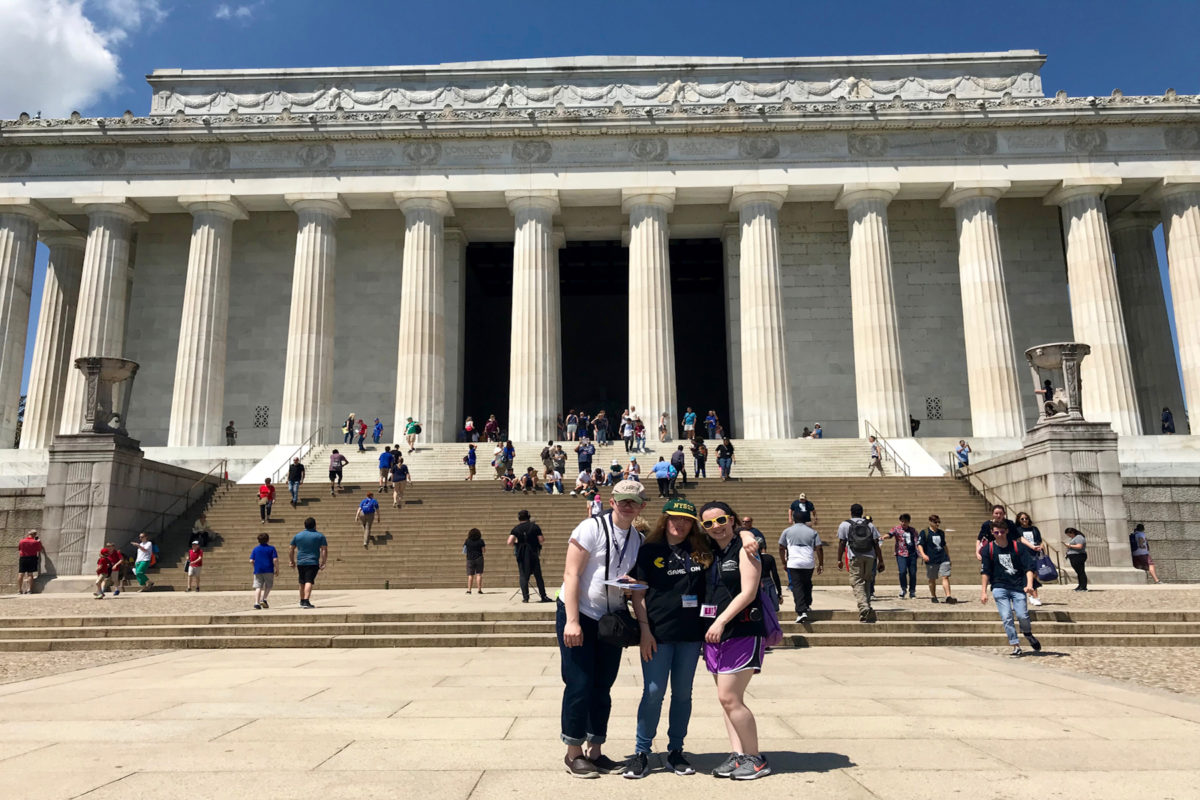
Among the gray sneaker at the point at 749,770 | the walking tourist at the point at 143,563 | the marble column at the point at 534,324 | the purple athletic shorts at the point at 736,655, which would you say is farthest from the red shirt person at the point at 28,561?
the gray sneaker at the point at 749,770

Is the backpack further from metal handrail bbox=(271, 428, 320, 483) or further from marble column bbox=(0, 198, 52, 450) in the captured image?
marble column bbox=(0, 198, 52, 450)

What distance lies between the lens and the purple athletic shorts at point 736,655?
540cm

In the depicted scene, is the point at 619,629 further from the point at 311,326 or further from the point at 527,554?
the point at 311,326

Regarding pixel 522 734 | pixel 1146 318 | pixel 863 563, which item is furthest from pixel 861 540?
pixel 1146 318

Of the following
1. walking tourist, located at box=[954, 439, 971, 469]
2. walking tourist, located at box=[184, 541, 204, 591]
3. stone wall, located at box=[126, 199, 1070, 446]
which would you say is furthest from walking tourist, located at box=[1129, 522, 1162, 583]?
walking tourist, located at box=[184, 541, 204, 591]

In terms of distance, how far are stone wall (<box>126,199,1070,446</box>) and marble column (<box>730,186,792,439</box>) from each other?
13.9 feet

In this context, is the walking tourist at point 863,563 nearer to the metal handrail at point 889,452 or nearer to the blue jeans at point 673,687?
the blue jeans at point 673,687

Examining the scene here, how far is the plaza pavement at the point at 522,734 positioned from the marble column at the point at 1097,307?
28110mm

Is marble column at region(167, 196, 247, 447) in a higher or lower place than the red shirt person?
higher

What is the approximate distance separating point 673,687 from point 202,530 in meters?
20.6

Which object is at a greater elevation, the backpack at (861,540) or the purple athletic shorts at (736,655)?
the backpack at (861,540)

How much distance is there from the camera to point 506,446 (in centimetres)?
2905

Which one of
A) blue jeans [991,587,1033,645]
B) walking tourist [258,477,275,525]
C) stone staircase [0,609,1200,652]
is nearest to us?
blue jeans [991,587,1033,645]

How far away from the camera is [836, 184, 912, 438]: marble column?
112 ft
